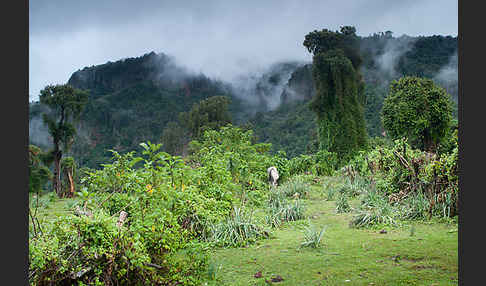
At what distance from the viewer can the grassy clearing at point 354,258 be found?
3076mm

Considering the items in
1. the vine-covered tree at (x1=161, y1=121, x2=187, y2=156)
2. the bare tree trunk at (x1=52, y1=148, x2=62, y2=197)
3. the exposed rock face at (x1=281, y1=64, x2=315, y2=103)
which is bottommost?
the bare tree trunk at (x1=52, y1=148, x2=62, y2=197)

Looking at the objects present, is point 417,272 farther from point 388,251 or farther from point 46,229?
point 46,229

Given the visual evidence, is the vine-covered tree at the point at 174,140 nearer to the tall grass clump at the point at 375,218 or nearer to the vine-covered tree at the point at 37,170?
the vine-covered tree at the point at 37,170

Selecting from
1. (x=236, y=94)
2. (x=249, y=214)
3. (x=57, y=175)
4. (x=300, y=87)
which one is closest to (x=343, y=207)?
(x=249, y=214)

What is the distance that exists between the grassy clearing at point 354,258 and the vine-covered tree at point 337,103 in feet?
54.8

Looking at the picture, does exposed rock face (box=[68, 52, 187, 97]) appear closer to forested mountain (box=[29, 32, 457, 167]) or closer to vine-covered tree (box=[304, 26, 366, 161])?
forested mountain (box=[29, 32, 457, 167])

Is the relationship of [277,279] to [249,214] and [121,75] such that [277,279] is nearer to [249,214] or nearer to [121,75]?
[249,214]

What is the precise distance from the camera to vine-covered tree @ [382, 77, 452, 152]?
42.1 feet

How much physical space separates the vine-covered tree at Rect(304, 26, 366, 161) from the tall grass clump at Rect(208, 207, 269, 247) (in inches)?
675

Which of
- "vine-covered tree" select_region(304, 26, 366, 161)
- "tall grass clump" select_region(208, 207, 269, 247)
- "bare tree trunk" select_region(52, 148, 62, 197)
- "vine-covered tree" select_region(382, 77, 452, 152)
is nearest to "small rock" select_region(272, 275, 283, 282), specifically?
"tall grass clump" select_region(208, 207, 269, 247)

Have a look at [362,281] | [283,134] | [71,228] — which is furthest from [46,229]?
[283,134]

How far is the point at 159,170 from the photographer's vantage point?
11.6ft

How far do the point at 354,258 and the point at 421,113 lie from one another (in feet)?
36.5
